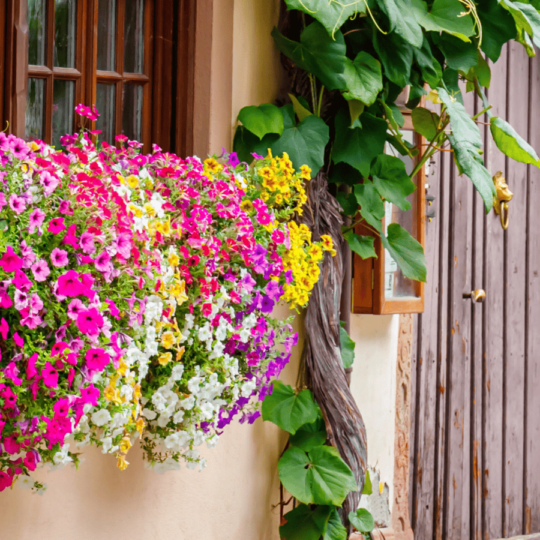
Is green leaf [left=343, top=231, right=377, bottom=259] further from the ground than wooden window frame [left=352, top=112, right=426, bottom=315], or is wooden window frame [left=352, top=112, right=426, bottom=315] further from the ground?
green leaf [left=343, top=231, right=377, bottom=259]

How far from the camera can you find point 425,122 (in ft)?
7.36

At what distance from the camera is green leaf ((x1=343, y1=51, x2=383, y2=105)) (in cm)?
187

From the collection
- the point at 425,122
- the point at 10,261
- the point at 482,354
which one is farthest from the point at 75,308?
the point at 482,354

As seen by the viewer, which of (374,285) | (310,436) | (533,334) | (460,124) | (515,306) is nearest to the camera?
(460,124)

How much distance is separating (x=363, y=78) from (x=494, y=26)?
59 centimetres

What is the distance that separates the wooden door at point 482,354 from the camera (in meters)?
3.11

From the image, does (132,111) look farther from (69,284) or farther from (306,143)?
(69,284)

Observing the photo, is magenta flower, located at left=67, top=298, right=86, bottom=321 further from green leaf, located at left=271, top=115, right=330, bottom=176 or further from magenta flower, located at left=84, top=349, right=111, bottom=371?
green leaf, located at left=271, top=115, right=330, bottom=176

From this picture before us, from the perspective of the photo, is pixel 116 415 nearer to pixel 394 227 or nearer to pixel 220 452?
pixel 220 452

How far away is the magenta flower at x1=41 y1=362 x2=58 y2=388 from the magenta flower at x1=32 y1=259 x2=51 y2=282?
0.15 metres

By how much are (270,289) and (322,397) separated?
1.99ft

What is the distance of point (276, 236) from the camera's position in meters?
1.63

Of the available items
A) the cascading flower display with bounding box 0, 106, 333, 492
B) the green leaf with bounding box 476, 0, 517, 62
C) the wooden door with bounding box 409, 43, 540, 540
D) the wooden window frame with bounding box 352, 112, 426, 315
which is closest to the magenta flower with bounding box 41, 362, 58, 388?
the cascading flower display with bounding box 0, 106, 333, 492

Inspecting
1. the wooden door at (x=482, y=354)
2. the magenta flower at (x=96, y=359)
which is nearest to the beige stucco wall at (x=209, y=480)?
the magenta flower at (x=96, y=359)
